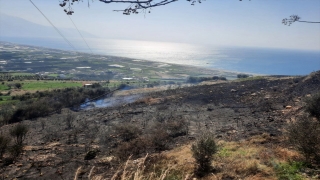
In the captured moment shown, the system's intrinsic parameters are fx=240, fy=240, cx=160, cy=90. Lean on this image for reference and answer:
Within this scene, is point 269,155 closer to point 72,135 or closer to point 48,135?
point 72,135

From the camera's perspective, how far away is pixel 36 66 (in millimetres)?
73188

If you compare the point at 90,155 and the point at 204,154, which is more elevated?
the point at 204,154

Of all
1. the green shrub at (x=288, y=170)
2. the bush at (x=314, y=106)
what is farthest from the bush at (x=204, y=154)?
the bush at (x=314, y=106)

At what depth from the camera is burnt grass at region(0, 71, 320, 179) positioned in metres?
8.48

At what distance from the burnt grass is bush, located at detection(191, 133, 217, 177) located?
235 centimetres

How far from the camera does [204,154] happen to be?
20.3 feet

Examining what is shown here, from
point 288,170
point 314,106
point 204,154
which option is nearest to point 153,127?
point 204,154

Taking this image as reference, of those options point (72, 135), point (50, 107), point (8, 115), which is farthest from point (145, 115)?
point (8, 115)

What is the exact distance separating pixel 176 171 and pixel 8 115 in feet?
68.9

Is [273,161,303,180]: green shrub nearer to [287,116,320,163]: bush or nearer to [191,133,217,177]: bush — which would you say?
[287,116,320,163]: bush

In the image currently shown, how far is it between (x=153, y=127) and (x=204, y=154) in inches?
307

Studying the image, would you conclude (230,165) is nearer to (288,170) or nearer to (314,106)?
(288,170)

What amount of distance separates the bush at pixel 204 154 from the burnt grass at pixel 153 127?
235 cm

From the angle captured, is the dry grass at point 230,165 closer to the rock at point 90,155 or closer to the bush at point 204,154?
the bush at point 204,154
